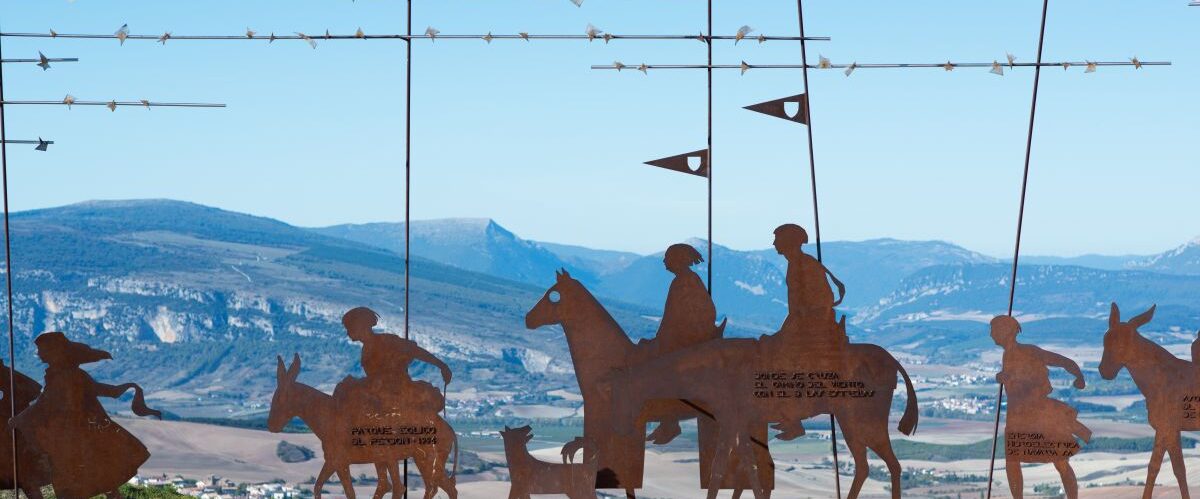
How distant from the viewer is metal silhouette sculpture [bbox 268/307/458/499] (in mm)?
16172

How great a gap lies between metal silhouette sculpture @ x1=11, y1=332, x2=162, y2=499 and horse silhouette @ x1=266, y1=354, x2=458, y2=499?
4.25 feet

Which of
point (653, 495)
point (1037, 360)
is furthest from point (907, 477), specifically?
point (1037, 360)

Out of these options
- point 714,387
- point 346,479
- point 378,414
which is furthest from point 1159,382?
point 346,479

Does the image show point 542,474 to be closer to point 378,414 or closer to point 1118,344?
point 378,414

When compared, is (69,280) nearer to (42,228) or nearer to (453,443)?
(42,228)

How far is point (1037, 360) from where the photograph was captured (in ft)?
54.4

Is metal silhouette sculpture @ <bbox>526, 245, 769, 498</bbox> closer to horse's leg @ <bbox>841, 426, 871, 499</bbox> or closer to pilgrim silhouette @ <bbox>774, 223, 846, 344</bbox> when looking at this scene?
pilgrim silhouette @ <bbox>774, 223, 846, 344</bbox>

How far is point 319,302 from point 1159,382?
462ft

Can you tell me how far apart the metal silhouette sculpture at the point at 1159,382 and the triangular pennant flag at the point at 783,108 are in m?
3.70

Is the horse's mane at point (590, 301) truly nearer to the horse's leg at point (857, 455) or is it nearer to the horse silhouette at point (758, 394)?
the horse silhouette at point (758, 394)

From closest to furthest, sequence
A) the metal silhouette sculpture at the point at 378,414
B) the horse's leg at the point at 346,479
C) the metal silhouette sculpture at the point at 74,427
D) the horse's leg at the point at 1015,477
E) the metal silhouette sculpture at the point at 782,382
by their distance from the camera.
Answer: the horse's leg at the point at 346,479
the metal silhouette sculpture at the point at 782,382
the metal silhouette sculpture at the point at 378,414
the metal silhouette sculpture at the point at 74,427
the horse's leg at the point at 1015,477

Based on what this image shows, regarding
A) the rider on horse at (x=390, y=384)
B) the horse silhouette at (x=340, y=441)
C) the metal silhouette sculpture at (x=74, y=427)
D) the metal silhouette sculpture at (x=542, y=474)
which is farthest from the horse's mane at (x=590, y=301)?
the metal silhouette sculpture at (x=74, y=427)

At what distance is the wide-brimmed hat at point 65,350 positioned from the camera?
16.2 meters

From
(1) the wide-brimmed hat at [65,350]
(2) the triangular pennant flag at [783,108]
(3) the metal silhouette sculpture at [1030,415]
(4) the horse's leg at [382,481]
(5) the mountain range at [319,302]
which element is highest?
(2) the triangular pennant flag at [783,108]
